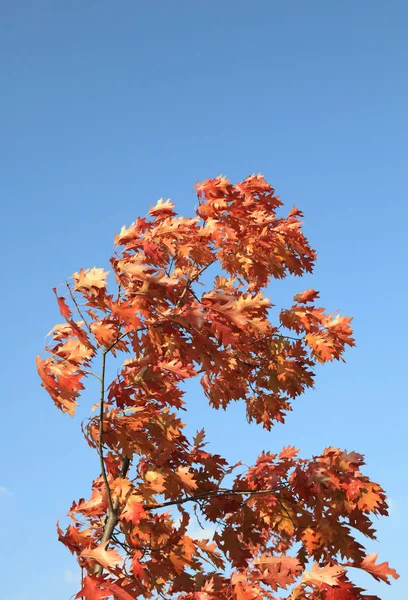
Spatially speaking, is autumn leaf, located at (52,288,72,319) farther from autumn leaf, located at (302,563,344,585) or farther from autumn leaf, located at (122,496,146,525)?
autumn leaf, located at (302,563,344,585)

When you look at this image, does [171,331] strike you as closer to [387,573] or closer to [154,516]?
[154,516]

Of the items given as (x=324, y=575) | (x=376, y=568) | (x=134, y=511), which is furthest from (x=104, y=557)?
(x=376, y=568)

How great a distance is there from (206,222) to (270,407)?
8.51 ft

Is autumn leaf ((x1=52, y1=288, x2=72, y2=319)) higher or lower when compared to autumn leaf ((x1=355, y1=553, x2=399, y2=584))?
higher

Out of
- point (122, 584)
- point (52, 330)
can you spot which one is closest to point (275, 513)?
point (122, 584)

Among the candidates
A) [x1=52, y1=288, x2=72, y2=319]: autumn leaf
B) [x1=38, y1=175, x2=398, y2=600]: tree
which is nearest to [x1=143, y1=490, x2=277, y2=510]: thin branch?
[x1=38, y1=175, x2=398, y2=600]: tree

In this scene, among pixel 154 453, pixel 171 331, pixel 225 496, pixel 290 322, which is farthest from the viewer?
pixel 290 322

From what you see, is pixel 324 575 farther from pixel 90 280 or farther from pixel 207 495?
pixel 90 280

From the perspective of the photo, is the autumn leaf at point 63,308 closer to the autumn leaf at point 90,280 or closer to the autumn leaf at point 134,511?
the autumn leaf at point 90,280

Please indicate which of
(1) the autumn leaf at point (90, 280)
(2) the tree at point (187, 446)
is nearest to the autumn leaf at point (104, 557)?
(2) the tree at point (187, 446)

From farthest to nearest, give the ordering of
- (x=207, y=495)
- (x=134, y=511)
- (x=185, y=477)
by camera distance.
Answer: (x=207, y=495) < (x=185, y=477) < (x=134, y=511)

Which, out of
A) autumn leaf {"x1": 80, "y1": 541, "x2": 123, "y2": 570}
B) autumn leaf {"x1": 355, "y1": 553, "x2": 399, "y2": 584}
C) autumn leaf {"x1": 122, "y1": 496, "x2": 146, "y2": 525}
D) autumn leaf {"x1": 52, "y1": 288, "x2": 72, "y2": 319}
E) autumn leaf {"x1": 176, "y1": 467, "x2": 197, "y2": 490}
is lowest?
autumn leaf {"x1": 355, "y1": 553, "x2": 399, "y2": 584}

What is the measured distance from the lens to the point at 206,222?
6.24 meters

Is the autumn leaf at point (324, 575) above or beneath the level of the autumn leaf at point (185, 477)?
beneath
